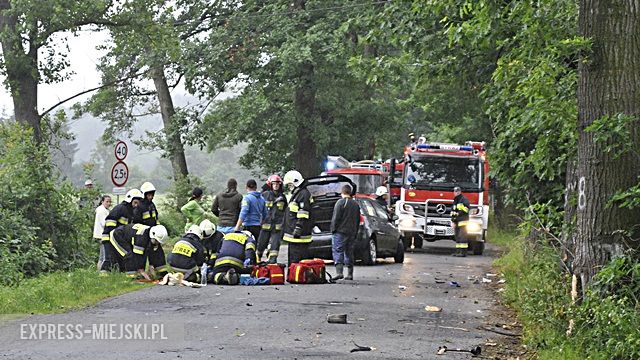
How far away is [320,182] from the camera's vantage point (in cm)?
1988

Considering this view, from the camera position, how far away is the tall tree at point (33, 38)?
26438 millimetres

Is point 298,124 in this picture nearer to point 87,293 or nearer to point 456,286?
point 456,286

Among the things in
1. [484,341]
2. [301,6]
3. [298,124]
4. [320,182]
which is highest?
[301,6]

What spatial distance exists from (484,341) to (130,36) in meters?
20.7

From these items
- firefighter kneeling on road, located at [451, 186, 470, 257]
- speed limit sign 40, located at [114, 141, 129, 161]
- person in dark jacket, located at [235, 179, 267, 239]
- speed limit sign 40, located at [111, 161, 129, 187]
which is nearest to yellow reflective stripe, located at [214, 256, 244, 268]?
person in dark jacket, located at [235, 179, 267, 239]

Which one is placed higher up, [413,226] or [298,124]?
[298,124]

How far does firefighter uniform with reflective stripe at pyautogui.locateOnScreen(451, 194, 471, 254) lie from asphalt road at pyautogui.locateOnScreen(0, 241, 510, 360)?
8779 mm

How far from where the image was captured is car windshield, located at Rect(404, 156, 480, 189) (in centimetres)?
2839

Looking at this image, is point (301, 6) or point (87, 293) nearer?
point (87, 293)

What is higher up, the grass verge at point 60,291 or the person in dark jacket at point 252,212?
the person in dark jacket at point 252,212

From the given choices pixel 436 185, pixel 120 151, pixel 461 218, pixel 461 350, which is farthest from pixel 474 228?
pixel 461 350

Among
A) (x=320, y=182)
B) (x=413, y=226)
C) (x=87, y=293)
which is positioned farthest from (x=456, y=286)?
(x=413, y=226)

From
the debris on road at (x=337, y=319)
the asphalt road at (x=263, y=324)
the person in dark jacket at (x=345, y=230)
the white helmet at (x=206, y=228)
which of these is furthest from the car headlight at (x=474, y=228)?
the debris on road at (x=337, y=319)

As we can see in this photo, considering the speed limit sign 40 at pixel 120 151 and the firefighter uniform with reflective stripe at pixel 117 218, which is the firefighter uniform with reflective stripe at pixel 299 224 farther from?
the speed limit sign 40 at pixel 120 151
